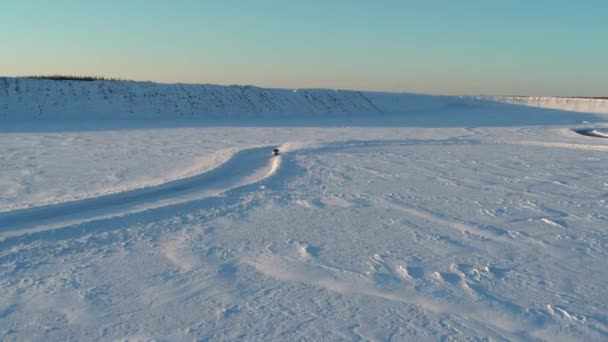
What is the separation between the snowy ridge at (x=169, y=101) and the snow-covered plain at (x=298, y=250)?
1352 centimetres

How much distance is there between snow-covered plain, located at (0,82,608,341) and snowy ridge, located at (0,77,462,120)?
1352cm

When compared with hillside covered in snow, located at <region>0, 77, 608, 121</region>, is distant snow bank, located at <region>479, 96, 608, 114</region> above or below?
below

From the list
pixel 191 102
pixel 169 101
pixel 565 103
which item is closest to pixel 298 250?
pixel 169 101

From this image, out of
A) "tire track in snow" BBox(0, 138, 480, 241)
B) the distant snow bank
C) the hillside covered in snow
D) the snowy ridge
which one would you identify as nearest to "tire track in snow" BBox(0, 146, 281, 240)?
"tire track in snow" BBox(0, 138, 480, 241)

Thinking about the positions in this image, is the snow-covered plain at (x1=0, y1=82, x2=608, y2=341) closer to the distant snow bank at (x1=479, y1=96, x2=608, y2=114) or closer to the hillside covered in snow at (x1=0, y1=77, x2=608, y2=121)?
the hillside covered in snow at (x1=0, y1=77, x2=608, y2=121)

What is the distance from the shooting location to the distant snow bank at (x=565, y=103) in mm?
34469

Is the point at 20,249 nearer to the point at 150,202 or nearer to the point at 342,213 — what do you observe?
the point at 150,202

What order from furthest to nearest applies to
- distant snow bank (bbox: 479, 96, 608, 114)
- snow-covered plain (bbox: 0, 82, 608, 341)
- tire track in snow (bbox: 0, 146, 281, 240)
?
distant snow bank (bbox: 479, 96, 608, 114), tire track in snow (bbox: 0, 146, 281, 240), snow-covered plain (bbox: 0, 82, 608, 341)

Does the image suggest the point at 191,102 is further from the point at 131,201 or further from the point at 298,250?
the point at 298,250

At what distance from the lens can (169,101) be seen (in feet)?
84.7

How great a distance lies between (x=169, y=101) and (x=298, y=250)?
875 inches

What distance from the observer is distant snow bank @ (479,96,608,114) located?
3447 cm

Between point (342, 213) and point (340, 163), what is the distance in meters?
3.84

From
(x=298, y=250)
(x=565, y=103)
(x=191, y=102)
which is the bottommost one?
(x=565, y=103)
